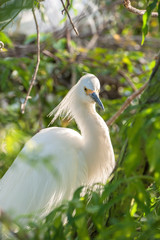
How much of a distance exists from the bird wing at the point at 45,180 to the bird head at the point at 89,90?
0.72 ft

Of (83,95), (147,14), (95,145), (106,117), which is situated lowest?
(106,117)

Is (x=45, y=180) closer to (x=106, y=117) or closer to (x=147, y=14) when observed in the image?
(x=147, y=14)

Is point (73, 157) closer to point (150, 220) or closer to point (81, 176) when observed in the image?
point (81, 176)

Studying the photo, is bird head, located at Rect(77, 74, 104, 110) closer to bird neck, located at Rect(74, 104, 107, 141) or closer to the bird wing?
bird neck, located at Rect(74, 104, 107, 141)

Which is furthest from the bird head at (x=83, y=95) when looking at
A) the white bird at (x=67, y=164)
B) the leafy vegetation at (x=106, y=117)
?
the leafy vegetation at (x=106, y=117)

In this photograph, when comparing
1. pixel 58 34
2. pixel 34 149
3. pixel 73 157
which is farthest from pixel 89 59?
pixel 34 149

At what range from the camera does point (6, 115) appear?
284 centimetres

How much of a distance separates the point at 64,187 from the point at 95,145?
249 mm

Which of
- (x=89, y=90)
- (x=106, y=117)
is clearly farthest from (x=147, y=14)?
(x=106, y=117)

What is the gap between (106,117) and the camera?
111 inches

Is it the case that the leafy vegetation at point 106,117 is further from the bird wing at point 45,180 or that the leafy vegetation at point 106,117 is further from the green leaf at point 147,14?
the bird wing at point 45,180

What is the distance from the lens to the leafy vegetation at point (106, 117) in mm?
873

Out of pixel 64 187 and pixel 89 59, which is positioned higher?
pixel 64 187

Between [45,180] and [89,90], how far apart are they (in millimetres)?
484
